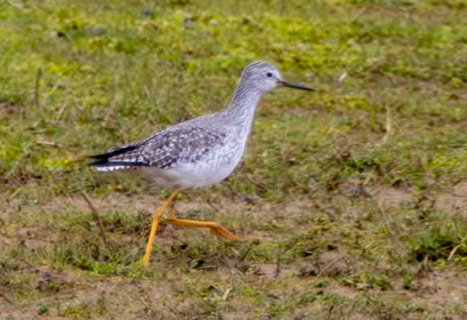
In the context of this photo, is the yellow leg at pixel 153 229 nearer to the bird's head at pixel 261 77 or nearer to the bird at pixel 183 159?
the bird at pixel 183 159

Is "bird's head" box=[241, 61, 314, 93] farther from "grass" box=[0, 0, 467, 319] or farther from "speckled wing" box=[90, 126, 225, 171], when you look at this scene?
"speckled wing" box=[90, 126, 225, 171]

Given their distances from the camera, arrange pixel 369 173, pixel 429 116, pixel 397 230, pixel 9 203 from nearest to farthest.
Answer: pixel 397 230, pixel 9 203, pixel 369 173, pixel 429 116

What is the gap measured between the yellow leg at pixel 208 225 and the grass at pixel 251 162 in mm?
112

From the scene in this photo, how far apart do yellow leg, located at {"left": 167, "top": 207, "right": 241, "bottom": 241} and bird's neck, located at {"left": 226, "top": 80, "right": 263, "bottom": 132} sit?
790mm

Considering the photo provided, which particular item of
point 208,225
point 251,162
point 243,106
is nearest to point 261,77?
point 243,106

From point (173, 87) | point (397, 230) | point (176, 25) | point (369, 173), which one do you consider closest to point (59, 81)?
point (173, 87)

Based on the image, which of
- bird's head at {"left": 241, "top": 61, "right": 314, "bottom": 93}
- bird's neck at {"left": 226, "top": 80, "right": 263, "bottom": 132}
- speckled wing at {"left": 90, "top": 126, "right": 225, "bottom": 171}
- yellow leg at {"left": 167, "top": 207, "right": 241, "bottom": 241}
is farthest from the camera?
bird's head at {"left": 241, "top": 61, "right": 314, "bottom": 93}

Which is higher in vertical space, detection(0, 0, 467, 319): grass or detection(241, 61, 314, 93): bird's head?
detection(241, 61, 314, 93): bird's head

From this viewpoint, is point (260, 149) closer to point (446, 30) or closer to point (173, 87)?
point (173, 87)

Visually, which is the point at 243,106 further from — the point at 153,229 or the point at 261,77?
the point at 153,229

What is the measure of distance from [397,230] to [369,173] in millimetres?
1657

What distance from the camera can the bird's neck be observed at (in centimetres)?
1080

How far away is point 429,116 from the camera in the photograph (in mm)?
13852

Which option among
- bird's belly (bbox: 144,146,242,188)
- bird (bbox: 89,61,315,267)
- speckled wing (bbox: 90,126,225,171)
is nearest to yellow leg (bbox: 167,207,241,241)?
bird (bbox: 89,61,315,267)
